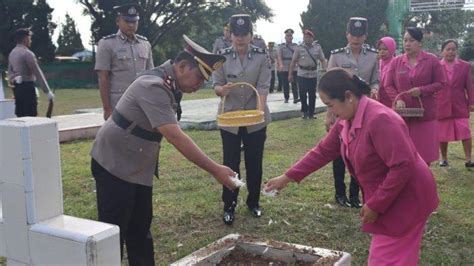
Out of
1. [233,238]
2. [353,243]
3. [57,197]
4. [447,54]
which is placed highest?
[447,54]

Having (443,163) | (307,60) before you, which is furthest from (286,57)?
(443,163)

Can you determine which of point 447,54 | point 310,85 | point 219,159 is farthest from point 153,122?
point 310,85

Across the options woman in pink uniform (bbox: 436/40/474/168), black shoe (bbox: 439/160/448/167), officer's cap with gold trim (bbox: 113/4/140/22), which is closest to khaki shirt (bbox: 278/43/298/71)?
woman in pink uniform (bbox: 436/40/474/168)

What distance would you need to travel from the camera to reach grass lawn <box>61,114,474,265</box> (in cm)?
429

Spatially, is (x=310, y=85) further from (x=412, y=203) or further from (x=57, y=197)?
(x=57, y=197)

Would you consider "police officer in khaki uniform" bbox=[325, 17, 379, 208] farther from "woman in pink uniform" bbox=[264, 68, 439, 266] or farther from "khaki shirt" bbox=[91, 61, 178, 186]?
"khaki shirt" bbox=[91, 61, 178, 186]

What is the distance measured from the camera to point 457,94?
23.5 feet

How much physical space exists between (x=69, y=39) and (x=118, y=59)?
41352 mm

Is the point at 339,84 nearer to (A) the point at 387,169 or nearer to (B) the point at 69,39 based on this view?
(A) the point at 387,169

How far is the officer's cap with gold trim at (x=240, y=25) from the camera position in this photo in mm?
4723

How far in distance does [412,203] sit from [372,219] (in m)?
0.22

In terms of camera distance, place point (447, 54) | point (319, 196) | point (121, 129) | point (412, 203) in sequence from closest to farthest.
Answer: point (412, 203) < point (121, 129) < point (319, 196) < point (447, 54)

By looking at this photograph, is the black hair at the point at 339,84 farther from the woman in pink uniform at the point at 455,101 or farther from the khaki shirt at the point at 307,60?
the khaki shirt at the point at 307,60

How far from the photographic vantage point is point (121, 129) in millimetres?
2982
